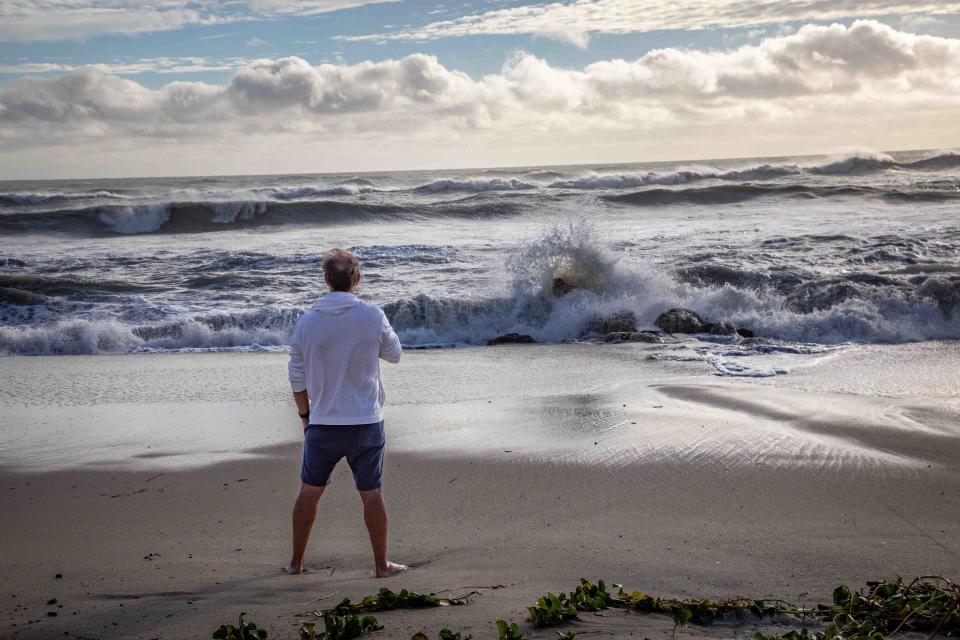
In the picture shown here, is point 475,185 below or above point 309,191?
above

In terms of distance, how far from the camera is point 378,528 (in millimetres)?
3607

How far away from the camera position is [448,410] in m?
7.13

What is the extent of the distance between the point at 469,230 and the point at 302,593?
880 inches

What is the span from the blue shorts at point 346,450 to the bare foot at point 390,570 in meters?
0.36

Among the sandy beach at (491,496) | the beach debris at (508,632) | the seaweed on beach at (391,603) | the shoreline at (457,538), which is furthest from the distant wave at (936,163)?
the beach debris at (508,632)

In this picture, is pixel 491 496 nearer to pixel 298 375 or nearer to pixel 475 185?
pixel 298 375

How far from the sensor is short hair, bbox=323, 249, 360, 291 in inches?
Result: 139

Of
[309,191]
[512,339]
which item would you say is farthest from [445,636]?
[309,191]

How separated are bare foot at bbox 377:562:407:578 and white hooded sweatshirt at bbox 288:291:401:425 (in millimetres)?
671

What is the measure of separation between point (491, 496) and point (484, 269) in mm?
11594

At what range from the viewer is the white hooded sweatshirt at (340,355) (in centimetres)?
348

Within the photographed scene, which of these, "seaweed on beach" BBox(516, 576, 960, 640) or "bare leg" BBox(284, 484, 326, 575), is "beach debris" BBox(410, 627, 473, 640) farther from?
"bare leg" BBox(284, 484, 326, 575)

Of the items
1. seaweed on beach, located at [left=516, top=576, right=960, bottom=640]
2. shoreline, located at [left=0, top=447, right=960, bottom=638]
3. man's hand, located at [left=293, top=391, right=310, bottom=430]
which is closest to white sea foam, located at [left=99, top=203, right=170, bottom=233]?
shoreline, located at [left=0, top=447, right=960, bottom=638]

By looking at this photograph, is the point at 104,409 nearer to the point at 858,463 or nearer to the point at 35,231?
the point at 858,463
